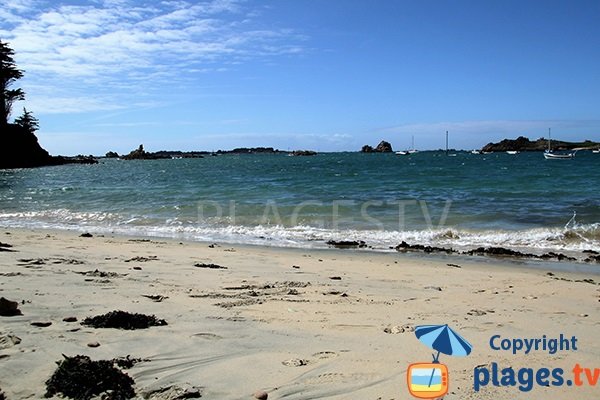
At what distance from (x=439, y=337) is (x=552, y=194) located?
2000cm

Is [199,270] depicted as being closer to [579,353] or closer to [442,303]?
[442,303]

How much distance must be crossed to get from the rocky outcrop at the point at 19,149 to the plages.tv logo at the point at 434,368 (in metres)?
68.9

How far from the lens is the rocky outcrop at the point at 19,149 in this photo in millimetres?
61500

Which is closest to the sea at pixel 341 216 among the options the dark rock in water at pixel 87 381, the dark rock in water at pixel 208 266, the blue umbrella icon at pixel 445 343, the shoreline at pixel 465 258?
the shoreline at pixel 465 258

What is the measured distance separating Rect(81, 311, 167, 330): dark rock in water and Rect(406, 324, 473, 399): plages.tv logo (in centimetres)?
230

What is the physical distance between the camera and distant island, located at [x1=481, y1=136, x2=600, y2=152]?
126 metres

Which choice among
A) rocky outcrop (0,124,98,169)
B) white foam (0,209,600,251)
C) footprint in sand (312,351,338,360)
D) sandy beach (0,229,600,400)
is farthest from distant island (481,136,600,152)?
footprint in sand (312,351,338,360)

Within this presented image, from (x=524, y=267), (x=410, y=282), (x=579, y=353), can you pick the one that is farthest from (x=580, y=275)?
(x=579, y=353)

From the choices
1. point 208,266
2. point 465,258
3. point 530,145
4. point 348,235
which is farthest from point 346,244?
point 530,145

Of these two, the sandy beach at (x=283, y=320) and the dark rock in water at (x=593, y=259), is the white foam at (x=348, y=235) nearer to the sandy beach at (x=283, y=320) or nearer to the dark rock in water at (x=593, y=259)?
the dark rock in water at (x=593, y=259)

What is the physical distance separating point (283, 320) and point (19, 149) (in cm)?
7208

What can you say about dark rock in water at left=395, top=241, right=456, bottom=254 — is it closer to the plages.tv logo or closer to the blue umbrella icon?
the plages.tv logo

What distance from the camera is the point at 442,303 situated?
5535mm

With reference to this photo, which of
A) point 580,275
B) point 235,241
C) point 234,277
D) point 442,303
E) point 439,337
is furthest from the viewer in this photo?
point 235,241
